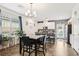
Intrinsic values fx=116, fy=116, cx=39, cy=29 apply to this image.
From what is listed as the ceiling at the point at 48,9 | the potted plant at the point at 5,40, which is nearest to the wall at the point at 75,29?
the ceiling at the point at 48,9

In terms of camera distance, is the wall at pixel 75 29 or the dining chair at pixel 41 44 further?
the dining chair at pixel 41 44

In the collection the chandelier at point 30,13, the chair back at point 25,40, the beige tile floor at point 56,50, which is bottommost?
the beige tile floor at point 56,50

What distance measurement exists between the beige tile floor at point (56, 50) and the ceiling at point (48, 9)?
56 cm

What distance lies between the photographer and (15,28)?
240 cm

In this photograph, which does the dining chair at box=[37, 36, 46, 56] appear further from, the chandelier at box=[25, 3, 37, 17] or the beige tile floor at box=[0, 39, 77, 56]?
the chandelier at box=[25, 3, 37, 17]

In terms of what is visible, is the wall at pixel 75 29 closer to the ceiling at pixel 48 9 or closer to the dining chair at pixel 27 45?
the ceiling at pixel 48 9

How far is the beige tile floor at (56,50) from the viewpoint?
2381mm

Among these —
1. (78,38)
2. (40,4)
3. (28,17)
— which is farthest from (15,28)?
(78,38)

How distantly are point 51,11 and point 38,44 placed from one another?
0.74 meters

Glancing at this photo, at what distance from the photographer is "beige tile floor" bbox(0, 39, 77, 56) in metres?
2.38

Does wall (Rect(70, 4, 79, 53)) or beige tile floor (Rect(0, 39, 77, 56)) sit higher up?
wall (Rect(70, 4, 79, 53))

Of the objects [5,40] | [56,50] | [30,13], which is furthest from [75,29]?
[5,40]

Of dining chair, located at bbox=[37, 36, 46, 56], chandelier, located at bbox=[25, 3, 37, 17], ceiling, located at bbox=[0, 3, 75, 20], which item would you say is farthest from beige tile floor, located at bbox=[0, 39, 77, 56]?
chandelier, located at bbox=[25, 3, 37, 17]

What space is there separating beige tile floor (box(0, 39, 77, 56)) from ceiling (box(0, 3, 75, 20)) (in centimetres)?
56
